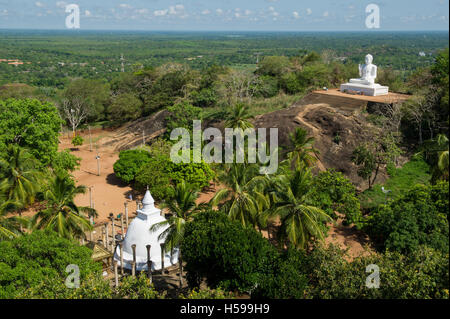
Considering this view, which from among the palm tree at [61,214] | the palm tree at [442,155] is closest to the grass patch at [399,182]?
the palm tree at [442,155]

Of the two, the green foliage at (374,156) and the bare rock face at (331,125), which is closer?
the green foliage at (374,156)

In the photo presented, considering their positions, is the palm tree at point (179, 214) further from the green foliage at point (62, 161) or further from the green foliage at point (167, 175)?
the green foliage at point (62, 161)

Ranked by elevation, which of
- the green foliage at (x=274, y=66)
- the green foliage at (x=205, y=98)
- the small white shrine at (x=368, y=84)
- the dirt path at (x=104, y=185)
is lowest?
the dirt path at (x=104, y=185)

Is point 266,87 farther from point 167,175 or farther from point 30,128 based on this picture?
point 30,128

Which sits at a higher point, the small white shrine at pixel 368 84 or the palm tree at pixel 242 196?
the small white shrine at pixel 368 84

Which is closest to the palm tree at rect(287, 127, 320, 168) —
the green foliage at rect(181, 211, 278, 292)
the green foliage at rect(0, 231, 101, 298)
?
the green foliage at rect(181, 211, 278, 292)

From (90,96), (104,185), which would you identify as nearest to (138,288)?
(104,185)
